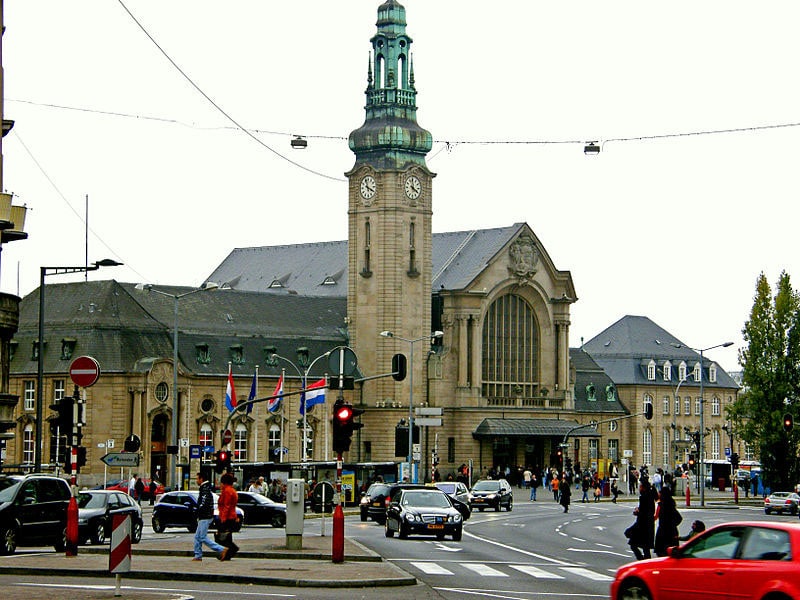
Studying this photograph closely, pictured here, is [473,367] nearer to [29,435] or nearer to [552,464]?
[552,464]

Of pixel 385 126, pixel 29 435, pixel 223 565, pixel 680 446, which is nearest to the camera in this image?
pixel 223 565

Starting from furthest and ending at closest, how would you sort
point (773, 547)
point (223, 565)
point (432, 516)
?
point (432, 516), point (223, 565), point (773, 547)

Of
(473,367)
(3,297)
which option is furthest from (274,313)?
(3,297)

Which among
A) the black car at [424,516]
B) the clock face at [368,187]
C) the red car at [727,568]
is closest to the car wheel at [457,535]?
the black car at [424,516]

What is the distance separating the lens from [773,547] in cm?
1891

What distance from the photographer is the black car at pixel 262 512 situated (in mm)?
53734

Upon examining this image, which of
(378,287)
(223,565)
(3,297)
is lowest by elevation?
(223,565)

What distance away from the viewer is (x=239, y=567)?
1145 inches

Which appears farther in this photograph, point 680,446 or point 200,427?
point 680,446

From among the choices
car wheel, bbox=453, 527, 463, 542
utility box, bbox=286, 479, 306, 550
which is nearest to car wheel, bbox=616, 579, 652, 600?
utility box, bbox=286, 479, 306, 550

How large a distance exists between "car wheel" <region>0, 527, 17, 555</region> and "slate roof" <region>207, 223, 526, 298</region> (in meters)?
77.8

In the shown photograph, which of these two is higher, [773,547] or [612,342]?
[612,342]

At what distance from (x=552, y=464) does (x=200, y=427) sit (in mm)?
27917

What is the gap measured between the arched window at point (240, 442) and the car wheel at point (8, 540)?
6488 centimetres
